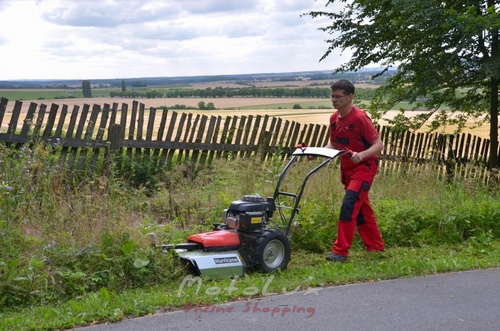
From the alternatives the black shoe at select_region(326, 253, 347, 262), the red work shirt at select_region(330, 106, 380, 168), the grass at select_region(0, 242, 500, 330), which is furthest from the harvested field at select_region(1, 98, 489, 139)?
the black shoe at select_region(326, 253, 347, 262)

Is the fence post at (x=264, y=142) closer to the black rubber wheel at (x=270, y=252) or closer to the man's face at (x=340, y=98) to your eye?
the man's face at (x=340, y=98)

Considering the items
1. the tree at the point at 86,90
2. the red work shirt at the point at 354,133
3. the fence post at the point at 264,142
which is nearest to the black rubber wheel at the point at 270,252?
the red work shirt at the point at 354,133

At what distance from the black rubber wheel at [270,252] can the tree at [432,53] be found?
6055mm

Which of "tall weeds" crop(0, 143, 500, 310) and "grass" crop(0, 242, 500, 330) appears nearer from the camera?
"grass" crop(0, 242, 500, 330)

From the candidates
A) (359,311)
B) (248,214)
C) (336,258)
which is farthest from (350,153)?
(359,311)

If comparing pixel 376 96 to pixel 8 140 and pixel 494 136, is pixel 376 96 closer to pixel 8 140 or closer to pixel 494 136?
pixel 494 136

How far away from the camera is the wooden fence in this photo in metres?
10.1

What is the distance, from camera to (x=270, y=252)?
673cm

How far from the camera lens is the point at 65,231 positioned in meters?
6.61

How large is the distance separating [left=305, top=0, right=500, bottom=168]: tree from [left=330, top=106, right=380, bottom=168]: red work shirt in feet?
15.2

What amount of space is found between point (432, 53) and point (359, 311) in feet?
27.0

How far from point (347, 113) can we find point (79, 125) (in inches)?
195

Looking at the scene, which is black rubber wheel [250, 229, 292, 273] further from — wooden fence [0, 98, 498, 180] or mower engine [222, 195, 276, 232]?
wooden fence [0, 98, 498, 180]

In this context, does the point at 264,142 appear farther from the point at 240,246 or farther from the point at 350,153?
the point at 240,246
